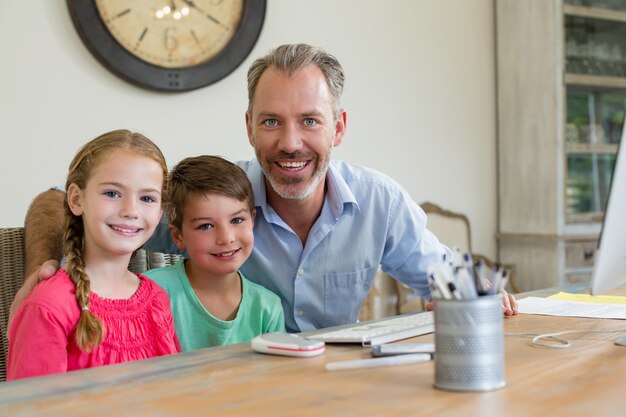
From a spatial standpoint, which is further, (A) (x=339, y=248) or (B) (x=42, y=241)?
(A) (x=339, y=248)

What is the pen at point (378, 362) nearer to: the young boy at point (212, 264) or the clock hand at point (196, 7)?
the young boy at point (212, 264)

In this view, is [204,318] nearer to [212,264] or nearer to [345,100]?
[212,264]

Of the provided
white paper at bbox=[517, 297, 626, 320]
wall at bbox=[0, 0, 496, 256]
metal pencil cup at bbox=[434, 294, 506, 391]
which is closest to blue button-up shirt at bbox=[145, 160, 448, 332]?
white paper at bbox=[517, 297, 626, 320]

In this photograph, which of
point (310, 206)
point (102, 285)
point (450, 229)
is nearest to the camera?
point (102, 285)

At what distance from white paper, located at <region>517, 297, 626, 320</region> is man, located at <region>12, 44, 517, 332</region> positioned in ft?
1.51

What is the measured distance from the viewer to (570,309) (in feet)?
5.29

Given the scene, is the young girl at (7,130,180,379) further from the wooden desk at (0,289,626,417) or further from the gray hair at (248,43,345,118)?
the gray hair at (248,43,345,118)

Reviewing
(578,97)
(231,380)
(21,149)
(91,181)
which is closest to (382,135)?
(578,97)

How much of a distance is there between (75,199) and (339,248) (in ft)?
2.47

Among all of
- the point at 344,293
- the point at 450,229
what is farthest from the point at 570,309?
the point at 450,229

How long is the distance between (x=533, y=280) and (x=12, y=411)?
3.63 m

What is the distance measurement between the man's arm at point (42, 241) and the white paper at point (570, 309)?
0.99 meters

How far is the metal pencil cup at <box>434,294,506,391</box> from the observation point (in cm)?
92

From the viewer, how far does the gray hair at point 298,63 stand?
76.8 inches
